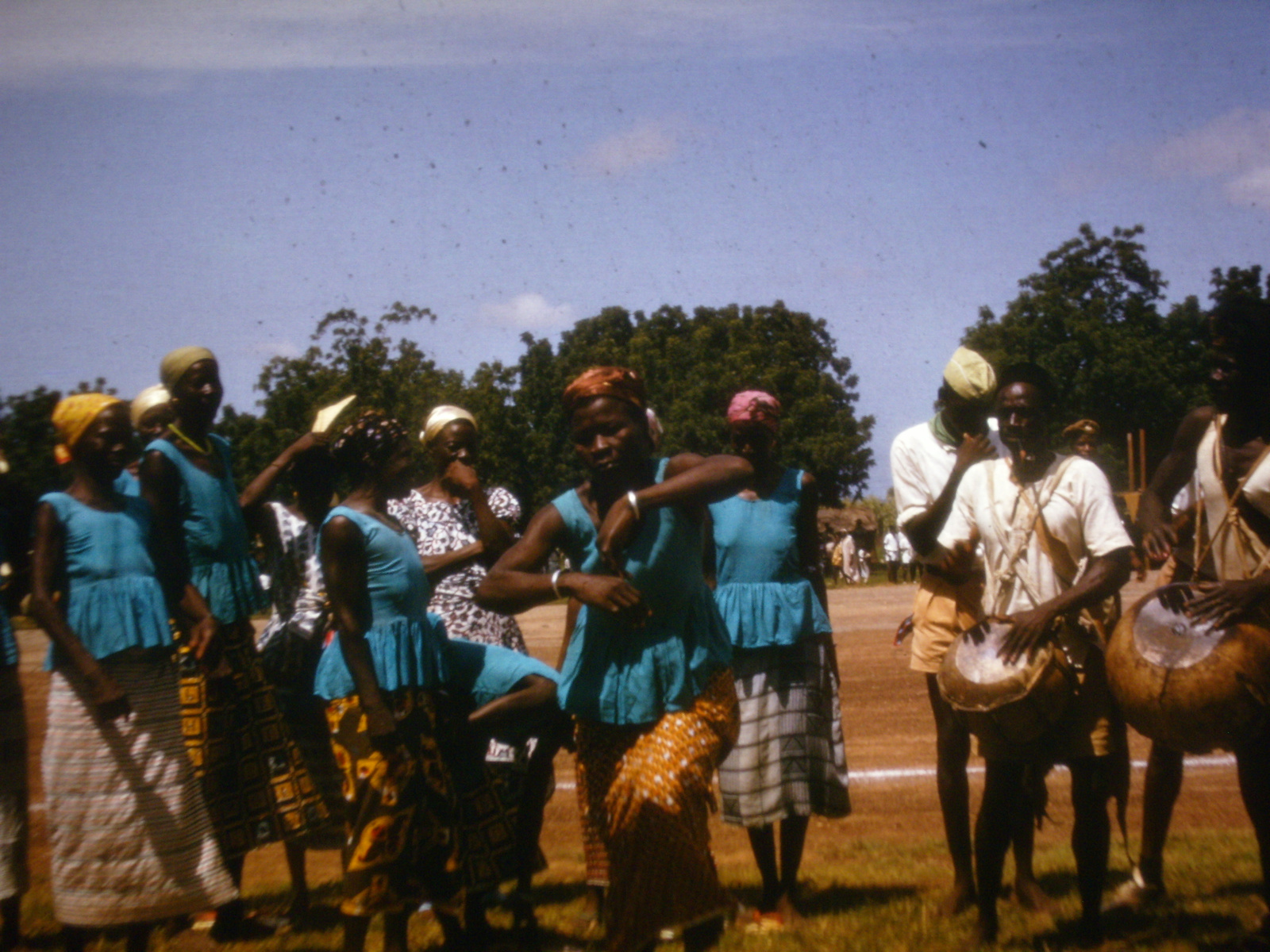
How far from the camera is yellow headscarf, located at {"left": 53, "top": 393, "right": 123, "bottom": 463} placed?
16.2 feet

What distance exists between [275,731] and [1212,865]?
411cm

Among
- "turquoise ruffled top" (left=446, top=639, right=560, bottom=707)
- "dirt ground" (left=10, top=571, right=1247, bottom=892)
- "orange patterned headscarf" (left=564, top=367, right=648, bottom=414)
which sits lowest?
"dirt ground" (left=10, top=571, right=1247, bottom=892)

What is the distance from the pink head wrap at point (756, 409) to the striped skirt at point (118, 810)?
256 centimetres

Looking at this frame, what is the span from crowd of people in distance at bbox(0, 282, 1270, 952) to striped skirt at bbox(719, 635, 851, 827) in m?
0.01

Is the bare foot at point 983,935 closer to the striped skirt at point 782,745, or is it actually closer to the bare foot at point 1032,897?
the bare foot at point 1032,897

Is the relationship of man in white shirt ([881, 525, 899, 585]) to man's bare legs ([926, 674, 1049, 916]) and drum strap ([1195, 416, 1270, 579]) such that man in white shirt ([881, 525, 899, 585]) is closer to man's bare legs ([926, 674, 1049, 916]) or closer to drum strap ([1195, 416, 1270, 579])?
man's bare legs ([926, 674, 1049, 916])

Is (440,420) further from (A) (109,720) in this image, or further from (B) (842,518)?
(B) (842,518)

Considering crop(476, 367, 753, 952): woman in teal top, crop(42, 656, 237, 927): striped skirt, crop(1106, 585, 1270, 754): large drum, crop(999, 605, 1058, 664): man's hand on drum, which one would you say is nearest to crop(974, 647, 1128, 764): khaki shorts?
crop(999, 605, 1058, 664): man's hand on drum

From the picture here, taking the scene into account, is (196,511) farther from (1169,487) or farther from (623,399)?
(1169,487)

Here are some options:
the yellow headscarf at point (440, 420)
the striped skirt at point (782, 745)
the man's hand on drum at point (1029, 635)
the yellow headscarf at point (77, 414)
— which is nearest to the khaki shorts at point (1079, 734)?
the man's hand on drum at point (1029, 635)

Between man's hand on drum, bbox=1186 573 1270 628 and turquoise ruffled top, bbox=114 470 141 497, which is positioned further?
turquoise ruffled top, bbox=114 470 141 497

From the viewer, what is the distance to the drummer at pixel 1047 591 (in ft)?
15.3

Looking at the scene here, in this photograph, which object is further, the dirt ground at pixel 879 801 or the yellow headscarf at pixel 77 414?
the dirt ground at pixel 879 801

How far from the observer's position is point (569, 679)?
4.14m
